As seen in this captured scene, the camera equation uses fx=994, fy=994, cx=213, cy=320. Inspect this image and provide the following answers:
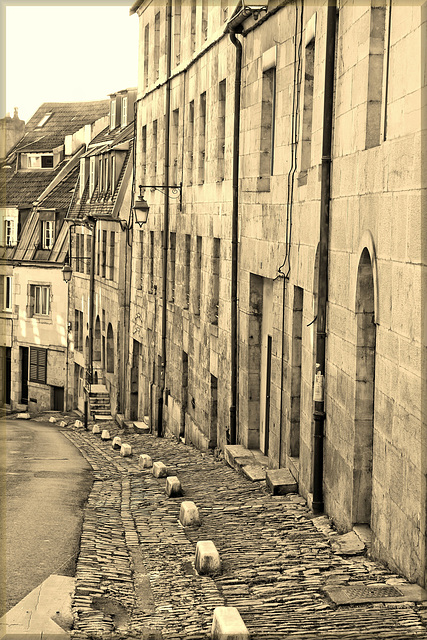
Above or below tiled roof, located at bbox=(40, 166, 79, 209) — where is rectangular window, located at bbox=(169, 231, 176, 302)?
below

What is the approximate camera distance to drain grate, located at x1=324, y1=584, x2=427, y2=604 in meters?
7.51

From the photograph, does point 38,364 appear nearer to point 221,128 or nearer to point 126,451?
point 126,451

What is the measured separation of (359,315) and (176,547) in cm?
314

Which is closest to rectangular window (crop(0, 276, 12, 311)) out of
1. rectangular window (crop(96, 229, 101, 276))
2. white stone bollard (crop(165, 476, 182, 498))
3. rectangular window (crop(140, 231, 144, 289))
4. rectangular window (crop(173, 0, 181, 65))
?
rectangular window (crop(96, 229, 101, 276))

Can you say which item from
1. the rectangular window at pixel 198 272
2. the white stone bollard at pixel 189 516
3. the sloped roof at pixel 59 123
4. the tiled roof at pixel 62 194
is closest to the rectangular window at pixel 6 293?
the tiled roof at pixel 62 194

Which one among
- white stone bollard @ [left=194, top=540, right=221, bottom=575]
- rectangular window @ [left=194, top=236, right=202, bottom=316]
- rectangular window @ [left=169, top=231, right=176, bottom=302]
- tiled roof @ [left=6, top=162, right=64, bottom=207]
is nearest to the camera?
white stone bollard @ [left=194, top=540, right=221, bottom=575]

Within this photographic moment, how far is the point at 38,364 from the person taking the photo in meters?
43.1

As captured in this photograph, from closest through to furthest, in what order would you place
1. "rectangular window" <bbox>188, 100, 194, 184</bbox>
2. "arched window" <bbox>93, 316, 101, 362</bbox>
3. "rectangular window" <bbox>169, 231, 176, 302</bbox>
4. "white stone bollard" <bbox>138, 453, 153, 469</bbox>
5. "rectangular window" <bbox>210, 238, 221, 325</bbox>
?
"white stone bollard" <bbox>138, 453, 153, 469</bbox> → "rectangular window" <bbox>210, 238, 221, 325</bbox> → "rectangular window" <bbox>188, 100, 194, 184</bbox> → "rectangular window" <bbox>169, 231, 176, 302</bbox> → "arched window" <bbox>93, 316, 101, 362</bbox>

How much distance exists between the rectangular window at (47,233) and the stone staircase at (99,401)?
466 inches

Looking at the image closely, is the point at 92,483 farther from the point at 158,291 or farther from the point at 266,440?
→ the point at 158,291

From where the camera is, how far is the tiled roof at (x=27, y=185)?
1795 inches

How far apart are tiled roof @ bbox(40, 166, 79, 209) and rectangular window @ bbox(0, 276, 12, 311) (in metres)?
4.13

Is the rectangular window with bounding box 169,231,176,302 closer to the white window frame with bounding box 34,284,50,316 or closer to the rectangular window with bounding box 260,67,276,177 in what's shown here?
the rectangular window with bounding box 260,67,276,177

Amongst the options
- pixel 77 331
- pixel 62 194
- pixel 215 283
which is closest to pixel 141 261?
pixel 215 283
